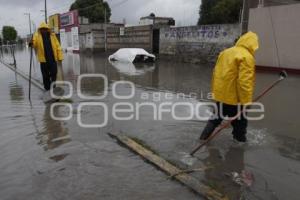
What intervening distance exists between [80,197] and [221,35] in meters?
17.0

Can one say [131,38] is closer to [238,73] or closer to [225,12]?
[225,12]

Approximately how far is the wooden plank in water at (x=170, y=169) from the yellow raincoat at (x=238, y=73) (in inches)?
50.8

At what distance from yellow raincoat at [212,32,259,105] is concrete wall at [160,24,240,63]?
14137 mm

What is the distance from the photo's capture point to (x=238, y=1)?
4056 centimetres

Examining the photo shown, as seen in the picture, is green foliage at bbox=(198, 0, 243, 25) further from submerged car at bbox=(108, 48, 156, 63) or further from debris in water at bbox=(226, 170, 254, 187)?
debris in water at bbox=(226, 170, 254, 187)

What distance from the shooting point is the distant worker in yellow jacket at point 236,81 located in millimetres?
4434

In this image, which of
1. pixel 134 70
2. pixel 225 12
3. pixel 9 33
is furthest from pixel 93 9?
pixel 9 33

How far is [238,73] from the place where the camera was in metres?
4.53

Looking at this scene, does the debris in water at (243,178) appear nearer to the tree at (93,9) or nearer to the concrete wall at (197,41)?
the concrete wall at (197,41)

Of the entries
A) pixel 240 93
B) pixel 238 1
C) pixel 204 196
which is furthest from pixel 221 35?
pixel 238 1

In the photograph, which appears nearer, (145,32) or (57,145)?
(57,145)

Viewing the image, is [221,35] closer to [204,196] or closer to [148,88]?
[148,88]

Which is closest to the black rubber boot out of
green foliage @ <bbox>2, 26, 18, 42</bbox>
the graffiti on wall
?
the graffiti on wall

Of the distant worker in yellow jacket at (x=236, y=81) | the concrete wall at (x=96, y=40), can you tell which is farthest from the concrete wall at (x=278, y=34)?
the concrete wall at (x=96, y=40)
